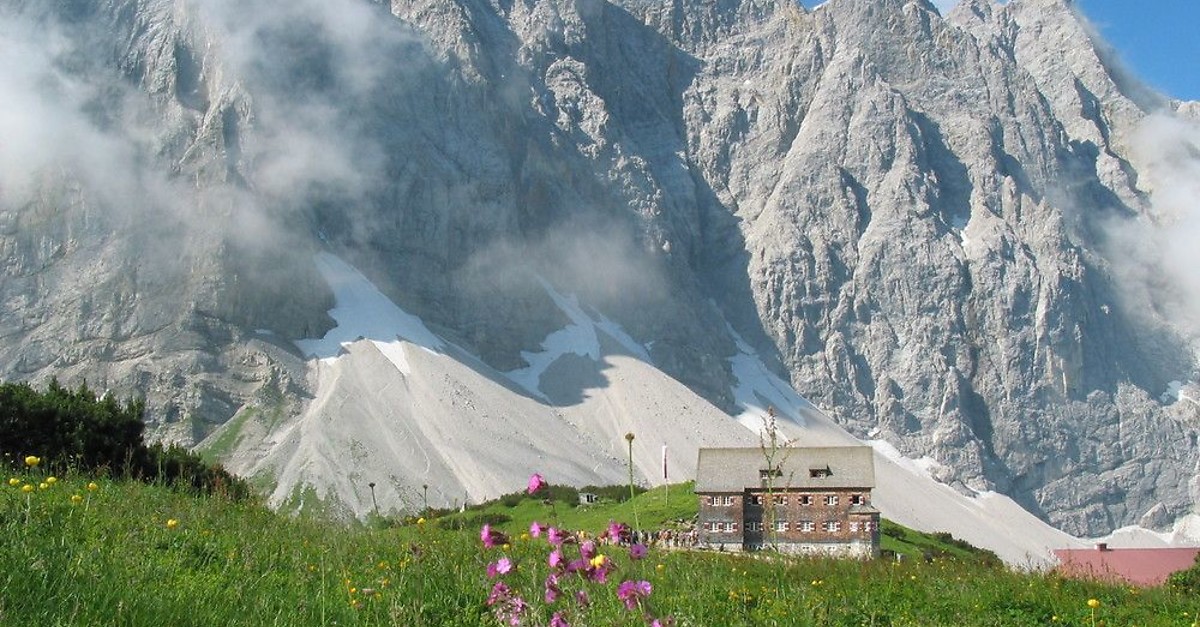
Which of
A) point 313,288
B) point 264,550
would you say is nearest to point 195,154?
point 313,288

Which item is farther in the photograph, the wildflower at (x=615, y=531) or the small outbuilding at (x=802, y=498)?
the small outbuilding at (x=802, y=498)

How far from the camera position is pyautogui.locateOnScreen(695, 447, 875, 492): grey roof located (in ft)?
164

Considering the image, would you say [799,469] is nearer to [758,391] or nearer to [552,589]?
[552,589]

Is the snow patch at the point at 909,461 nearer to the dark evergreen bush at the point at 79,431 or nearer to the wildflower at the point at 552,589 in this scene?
the dark evergreen bush at the point at 79,431

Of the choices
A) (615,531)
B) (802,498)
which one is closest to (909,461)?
(802,498)

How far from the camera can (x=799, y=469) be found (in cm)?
5141

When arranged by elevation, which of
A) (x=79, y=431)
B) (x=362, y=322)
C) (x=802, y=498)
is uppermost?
(x=362, y=322)

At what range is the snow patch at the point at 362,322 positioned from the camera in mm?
129875

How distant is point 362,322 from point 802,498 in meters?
93.0

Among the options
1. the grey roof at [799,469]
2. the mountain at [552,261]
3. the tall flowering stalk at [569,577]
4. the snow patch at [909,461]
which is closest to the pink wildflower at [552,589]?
the tall flowering stalk at [569,577]

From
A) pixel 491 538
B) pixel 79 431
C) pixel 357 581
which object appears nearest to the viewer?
pixel 491 538

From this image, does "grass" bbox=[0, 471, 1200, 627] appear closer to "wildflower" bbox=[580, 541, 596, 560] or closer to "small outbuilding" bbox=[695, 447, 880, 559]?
"wildflower" bbox=[580, 541, 596, 560]

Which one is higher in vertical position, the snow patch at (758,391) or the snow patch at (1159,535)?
the snow patch at (758,391)

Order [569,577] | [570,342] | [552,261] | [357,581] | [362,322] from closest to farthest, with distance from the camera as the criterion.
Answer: [569,577] → [357,581] → [362,322] → [570,342] → [552,261]
